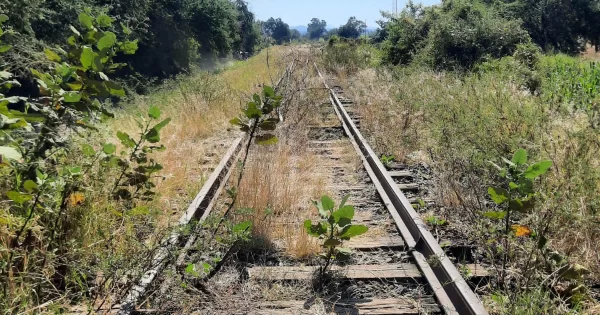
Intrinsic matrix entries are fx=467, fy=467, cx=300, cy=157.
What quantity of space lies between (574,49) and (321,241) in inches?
1701

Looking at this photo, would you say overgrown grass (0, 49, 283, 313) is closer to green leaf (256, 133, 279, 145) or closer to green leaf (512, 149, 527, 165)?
green leaf (256, 133, 279, 145)

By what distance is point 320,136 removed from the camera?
7.96m

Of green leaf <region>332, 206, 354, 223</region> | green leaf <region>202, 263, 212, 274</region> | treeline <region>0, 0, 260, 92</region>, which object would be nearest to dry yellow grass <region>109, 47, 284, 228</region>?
green leaf <region>202, 263, 212, 274</region>

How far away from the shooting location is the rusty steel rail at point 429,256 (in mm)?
2688

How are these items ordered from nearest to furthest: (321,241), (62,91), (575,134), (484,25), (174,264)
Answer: (62,91) < (174,264) < (321,241) < (575,134) < (484,25)

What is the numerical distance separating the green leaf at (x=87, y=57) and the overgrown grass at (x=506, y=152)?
8.18ft

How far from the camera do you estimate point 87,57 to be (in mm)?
2318

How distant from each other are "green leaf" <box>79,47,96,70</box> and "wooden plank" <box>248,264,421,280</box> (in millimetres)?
1701

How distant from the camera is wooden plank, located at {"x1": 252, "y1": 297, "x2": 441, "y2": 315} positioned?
9.10 feet

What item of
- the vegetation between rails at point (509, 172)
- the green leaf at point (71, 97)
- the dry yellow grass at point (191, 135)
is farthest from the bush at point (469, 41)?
the green leaf at point (71, 97)

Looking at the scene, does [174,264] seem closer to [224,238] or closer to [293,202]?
[224,238]

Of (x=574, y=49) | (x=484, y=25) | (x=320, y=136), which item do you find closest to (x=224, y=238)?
(x=320, y=136)

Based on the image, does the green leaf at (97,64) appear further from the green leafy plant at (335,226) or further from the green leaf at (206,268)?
the green leafy plant at (335,226)

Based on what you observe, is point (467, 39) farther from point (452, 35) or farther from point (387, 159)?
point (387, 159)
